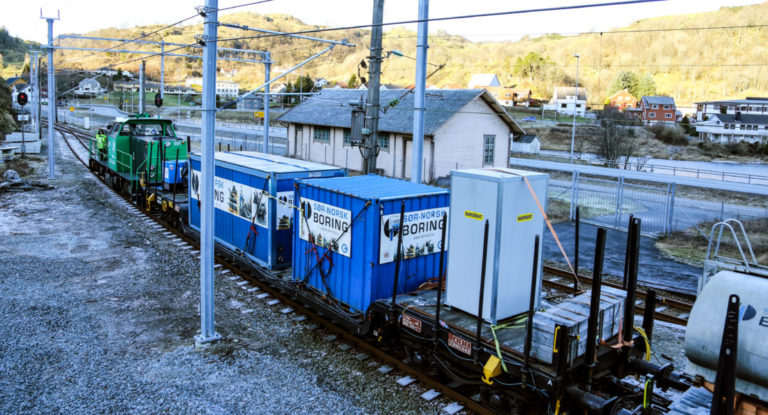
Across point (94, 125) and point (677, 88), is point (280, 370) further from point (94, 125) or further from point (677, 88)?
point (677, 88)

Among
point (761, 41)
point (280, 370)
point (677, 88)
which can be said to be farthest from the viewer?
point (761, 41)

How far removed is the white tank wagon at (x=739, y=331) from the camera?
5.47 m

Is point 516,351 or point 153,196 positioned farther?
point 153,196

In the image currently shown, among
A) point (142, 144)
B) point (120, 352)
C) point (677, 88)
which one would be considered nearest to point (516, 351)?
point (120, 352)

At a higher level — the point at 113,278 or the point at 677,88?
the point at 677,88

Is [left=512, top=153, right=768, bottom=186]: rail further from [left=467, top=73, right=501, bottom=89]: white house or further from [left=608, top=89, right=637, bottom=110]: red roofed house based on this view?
[left=467, top=73, right=501, bottom=89]: white house

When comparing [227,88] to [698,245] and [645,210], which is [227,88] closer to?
[645,210]

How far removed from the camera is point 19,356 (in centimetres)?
967

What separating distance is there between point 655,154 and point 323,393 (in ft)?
212

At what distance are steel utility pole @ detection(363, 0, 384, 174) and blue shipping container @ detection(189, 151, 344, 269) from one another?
316cm

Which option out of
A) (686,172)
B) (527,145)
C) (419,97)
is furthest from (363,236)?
(527,145)

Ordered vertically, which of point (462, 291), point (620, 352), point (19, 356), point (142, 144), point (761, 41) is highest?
point (761, 41)

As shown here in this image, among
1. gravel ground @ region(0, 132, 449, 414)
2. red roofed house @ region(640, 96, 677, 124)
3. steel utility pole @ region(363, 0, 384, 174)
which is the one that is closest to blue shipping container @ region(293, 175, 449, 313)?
gravel ground @ region(0, 132, 449, 414)

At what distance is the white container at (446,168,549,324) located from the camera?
7.66 metres
